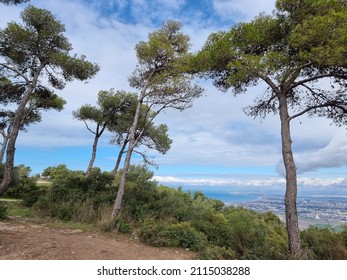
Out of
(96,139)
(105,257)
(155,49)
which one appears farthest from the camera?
(96,139)

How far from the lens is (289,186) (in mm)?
7363

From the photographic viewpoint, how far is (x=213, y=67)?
9133mm

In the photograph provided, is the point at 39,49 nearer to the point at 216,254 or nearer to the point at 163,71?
the point at 163,71

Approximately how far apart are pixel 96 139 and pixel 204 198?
55.3ft

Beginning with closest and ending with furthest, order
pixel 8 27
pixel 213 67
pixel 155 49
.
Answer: pixel 213 67 < pixel 8 27 < pixel 155 49

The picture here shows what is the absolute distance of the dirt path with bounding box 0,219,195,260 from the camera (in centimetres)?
555

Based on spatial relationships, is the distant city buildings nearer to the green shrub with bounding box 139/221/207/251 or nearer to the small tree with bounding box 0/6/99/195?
the green shrub with bounding box 139/221/207/251

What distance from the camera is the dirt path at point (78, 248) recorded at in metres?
5.55

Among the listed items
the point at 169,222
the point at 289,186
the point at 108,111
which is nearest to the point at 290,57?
the point at 289,186

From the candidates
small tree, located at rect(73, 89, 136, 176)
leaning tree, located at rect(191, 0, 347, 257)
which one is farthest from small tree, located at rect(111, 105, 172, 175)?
leaning tree, located at rect(191, 0, 347, 257)

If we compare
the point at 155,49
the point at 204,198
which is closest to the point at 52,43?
the point at 155,49

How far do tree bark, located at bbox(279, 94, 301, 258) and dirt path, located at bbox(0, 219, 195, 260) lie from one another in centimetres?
259

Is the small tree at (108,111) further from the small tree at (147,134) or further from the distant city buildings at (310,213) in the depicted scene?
the distant city buildings at (310,213)
